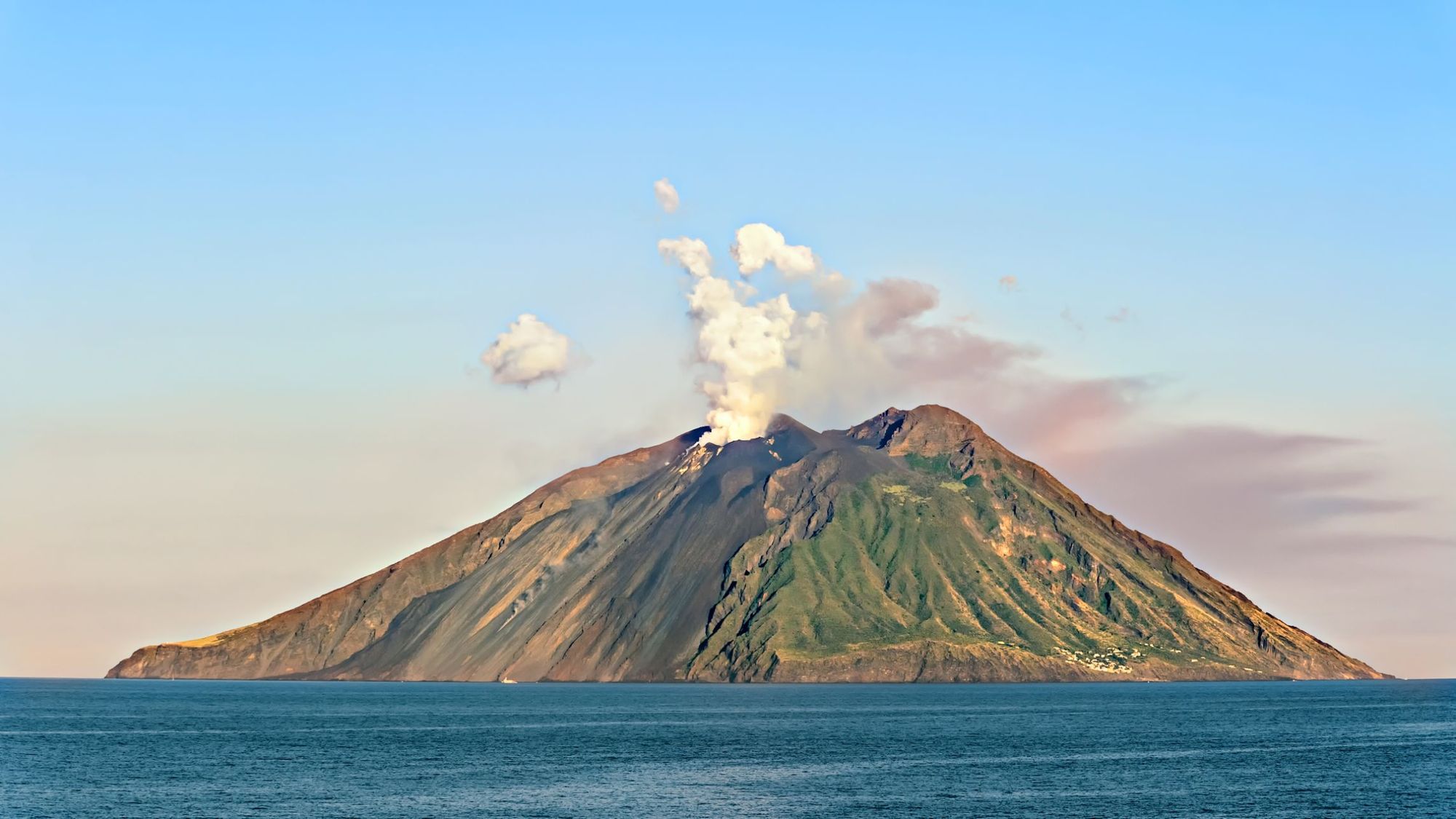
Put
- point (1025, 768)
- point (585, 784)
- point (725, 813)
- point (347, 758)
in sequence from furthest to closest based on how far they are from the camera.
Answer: point (347, 758)
point (1025, 768)
point (585, 784)
point (725, 813)

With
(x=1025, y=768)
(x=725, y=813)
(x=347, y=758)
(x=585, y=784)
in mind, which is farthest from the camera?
(x=347, y=758)

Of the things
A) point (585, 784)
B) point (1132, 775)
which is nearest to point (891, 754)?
point (1132, 775)

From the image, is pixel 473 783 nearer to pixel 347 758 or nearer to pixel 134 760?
pixel 347 758

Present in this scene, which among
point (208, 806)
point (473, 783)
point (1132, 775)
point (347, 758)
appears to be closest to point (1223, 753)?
point (1132, 775)

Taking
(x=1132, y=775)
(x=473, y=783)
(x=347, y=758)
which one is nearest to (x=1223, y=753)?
(x=1132, y=775)

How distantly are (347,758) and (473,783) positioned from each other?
115ft

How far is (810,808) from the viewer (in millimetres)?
135375

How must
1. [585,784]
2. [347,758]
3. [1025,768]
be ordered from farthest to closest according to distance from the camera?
[347,758] < [1025,768] < [585,784]

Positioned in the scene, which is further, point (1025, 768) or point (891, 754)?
point (891, 754)

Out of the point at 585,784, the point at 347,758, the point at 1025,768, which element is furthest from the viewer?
the point at 347,758

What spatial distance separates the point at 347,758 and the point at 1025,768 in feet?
260

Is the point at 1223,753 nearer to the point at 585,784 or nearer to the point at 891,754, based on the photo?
the point at 891,754

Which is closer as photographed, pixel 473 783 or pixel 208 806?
pixel 208 806

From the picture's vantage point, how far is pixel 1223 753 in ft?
634
